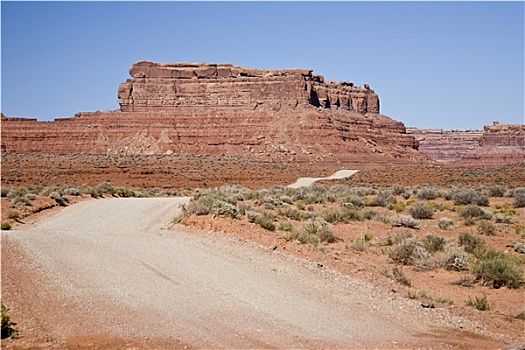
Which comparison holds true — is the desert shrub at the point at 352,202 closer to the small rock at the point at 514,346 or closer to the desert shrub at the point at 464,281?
the desert shrub at the point at 464,281

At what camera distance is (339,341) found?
6.41m

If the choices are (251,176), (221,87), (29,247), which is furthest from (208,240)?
(221,87)

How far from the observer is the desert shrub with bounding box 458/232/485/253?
1334 cm

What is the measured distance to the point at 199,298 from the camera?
25.9 feet

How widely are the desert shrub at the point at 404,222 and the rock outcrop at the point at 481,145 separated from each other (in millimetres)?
101975

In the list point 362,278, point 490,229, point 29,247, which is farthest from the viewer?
point 490,229

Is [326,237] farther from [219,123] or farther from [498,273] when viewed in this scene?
[219,123]

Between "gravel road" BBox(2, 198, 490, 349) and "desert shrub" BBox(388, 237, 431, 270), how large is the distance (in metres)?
2.49

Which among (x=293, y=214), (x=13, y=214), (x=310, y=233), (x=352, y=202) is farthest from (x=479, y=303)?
(x=13, y=214)

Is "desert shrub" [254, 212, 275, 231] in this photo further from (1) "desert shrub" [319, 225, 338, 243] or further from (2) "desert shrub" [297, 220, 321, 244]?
(1) "desert shrub" [319, 225, 338, 243]

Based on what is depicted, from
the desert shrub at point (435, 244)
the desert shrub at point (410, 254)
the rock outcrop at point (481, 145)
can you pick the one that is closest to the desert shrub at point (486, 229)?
the desert shrub at point (435, 244)

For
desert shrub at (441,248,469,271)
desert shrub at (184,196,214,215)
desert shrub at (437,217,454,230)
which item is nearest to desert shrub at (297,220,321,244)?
desert shrub at (441,248,469,271)

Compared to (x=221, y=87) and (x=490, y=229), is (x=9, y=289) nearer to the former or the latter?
(x=490, y=229)

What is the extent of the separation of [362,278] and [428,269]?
Answer: 2.21 m
